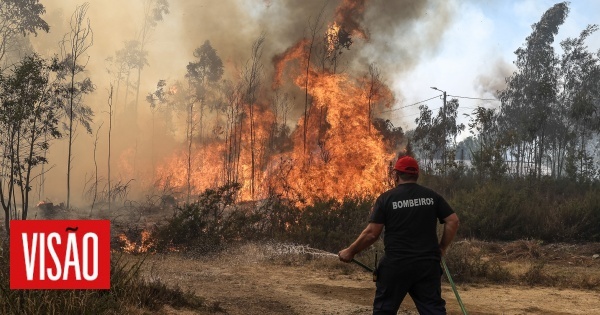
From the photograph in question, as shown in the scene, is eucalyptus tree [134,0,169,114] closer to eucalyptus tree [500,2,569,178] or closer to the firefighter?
eucalyptus tree [500,2,569,178]

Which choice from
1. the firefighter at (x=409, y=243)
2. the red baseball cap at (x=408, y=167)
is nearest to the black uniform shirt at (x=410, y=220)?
the firefighter at (x=409, y=243)

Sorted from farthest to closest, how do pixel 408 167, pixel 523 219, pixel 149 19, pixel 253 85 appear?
pixel 149 19 < pixel 253 85 < pixel 523 219 < pixel 408 167

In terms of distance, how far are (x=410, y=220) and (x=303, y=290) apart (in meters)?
5.13

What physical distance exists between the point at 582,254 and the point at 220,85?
34.5 metres

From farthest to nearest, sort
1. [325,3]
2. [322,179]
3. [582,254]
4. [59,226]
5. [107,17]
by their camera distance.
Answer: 1. [107,17]
2. [325,3]
3. [322,179]
4. [582,254]
5. [59,226]

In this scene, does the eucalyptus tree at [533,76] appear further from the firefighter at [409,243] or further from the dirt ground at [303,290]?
the firefighter at [409,243]

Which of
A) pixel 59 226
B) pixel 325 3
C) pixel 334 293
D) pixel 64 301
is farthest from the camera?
pixel 325 3

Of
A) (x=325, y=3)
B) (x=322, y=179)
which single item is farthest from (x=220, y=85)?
(x=322, y=179)

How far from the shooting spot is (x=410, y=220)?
169 inches

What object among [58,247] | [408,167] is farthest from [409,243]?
[58,247]

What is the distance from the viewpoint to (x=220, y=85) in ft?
140

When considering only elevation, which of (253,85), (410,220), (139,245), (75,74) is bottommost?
(139,245)

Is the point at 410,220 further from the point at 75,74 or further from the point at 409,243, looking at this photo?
the point at 75,74

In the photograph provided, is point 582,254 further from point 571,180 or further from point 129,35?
point 129,35
